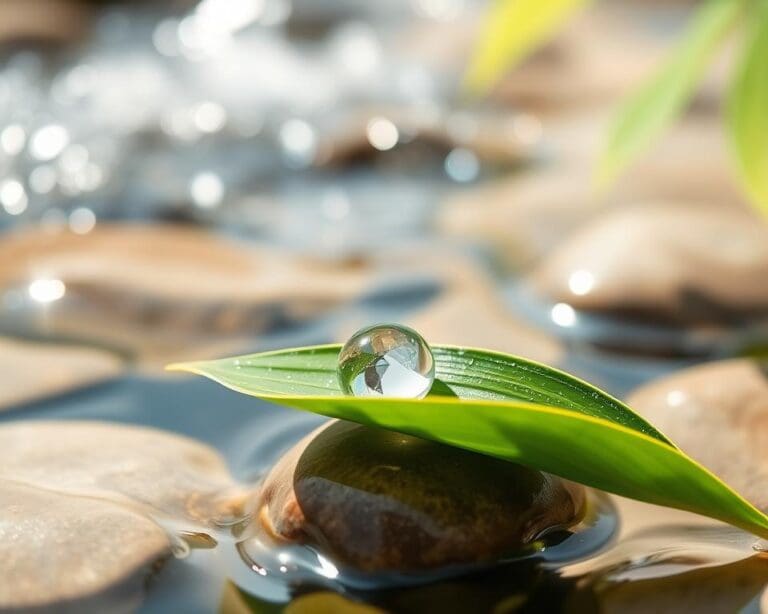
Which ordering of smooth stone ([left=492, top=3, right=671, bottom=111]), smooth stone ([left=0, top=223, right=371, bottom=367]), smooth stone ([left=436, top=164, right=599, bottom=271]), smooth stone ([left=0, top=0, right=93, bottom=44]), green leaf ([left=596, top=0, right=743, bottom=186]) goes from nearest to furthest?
green leaf ([left=596, top=0, right=743, bottom=186]) → smooth stone ([left=0, top=223, right=371, bottom=367]) → smooth stone ([left=436, top=164, right=599, bottom=271]) → smooth stone ([left=492, top=3, right=671, bottom=111]) → smooth stone ([left=0, top=0, right=93, bottom=44])

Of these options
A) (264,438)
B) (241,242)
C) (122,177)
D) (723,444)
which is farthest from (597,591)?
(122,177)

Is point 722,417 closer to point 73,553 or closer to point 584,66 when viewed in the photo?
point 73,553

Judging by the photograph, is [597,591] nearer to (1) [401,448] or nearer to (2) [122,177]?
(1) [401,448]

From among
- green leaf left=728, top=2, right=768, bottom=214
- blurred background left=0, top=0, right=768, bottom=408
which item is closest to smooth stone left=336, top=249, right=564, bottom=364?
blurred background left=0, top=0, right=768, bottom=408

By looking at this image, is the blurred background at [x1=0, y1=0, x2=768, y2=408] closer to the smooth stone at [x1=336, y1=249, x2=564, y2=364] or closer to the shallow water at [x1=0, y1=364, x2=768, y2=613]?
the smooth stone at [x1=336, y1=249, x2=564, y2=364]

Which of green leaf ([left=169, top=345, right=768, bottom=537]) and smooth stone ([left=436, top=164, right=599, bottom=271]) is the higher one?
smooth stone ([left=436, top=164, right=599, bottom=271])

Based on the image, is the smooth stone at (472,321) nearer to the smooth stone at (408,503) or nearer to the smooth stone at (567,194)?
the smooth stone at (567,194)
